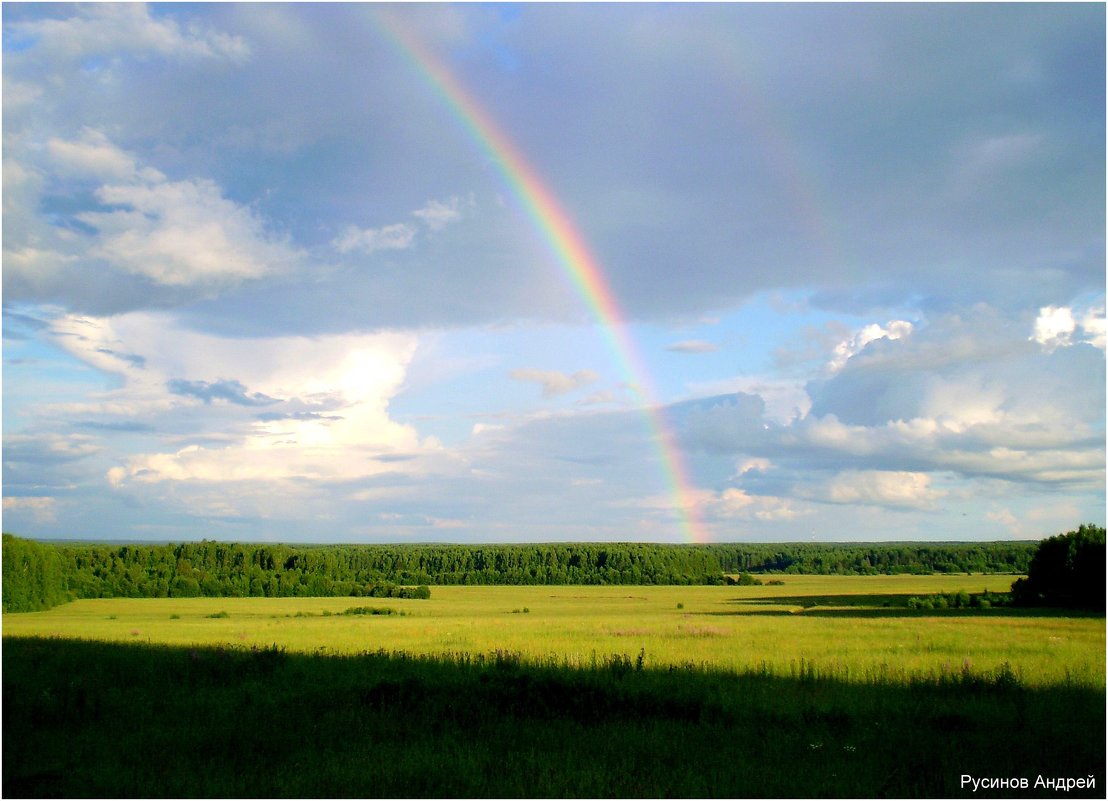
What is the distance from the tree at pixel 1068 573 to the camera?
231ft

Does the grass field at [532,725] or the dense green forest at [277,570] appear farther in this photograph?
the dense green forest at [277,570]

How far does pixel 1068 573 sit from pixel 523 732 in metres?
80.7

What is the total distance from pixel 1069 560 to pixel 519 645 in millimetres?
67475

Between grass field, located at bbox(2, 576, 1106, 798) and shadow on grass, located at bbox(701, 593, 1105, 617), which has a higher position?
grass field, located at bbox(2, 576, 1106, 798)

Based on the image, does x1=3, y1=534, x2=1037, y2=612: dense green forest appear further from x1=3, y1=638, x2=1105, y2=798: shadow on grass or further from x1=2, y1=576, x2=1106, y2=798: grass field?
x1=3, y1=638, x2=1105, y2=798: shadow on grass

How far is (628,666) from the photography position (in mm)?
18859

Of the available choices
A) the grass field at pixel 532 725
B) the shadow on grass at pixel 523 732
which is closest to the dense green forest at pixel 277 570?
the grass field at pixel 532 725

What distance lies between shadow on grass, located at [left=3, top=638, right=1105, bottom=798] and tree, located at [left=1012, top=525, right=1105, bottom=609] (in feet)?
215

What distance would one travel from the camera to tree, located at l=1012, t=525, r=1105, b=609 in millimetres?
70375

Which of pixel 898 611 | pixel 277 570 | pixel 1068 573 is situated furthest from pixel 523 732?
pixel 277 570

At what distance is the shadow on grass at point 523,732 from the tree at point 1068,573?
65614 millimetres

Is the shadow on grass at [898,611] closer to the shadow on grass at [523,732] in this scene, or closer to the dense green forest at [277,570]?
the dense green forest at [277,570]

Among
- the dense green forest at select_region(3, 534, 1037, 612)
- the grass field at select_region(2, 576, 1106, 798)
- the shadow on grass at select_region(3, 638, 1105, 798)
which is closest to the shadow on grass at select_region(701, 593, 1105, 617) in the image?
Answer: the grass field at select_region(2, 576, 1106, 798)

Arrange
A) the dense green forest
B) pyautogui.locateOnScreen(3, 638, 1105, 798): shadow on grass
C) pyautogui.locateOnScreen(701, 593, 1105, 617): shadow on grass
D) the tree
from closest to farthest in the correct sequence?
pyautogui.locateOnScreen(3, 638, 1105, 798): shadow on grass → pyautogui.locateOnScreen(701, 593, 1105, 617): shadow on grass → the tree → the dense green forest
